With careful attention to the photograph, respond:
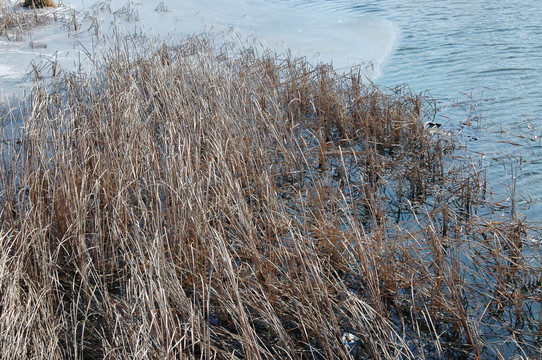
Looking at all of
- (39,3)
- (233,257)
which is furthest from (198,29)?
(233,257)

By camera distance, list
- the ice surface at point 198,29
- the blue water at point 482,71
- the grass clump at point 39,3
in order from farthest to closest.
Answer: the grass clump at point 39,3
the ice surface at point 198,29
the blue water at point 482,71

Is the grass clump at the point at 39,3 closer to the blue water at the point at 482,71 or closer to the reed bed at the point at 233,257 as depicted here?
the blue water at the point at 482,71

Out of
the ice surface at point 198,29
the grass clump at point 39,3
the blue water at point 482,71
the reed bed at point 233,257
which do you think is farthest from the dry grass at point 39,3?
the reed bed at point 233,257

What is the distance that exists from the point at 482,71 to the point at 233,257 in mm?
→ 5411

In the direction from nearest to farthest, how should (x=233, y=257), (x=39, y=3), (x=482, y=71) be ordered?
(x=233, y=257)
(x=482, y=71)
(x=39, y=3)

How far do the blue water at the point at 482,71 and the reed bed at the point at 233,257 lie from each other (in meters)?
0.50

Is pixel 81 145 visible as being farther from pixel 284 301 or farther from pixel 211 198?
pixel 284 301

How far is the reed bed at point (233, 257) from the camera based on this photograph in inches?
103

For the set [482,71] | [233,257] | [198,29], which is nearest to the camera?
[233,257]

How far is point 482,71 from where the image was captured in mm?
7305

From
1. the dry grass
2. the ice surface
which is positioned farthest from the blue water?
the dry grass

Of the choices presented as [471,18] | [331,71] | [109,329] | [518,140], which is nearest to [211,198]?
[109,329]

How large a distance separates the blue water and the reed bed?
495 millimetres

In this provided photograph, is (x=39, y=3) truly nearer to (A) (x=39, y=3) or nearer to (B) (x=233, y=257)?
(A) (x=39, y=3)
